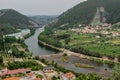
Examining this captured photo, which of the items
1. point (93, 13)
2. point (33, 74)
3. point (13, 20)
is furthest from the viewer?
point (13, 20)

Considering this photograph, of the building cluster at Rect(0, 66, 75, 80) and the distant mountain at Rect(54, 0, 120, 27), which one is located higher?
the distant mountain at Rect(54, 0, 120, 27)

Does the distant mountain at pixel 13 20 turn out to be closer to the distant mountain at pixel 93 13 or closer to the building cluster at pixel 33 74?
the distant mountain at pixel 93 13

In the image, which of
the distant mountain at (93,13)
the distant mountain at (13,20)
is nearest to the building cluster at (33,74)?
the distant mountain at (93,13)

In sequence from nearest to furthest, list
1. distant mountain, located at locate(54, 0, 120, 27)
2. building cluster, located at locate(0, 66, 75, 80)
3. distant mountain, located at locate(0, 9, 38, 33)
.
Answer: building cluster, located at locate(0, 66, 75, 80) → distant mountain, located at locate(54, 0, 120, 27) → distant mountain, located at locate(0, 9, 38, 33)

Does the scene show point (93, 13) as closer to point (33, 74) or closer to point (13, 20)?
point (13, 20)

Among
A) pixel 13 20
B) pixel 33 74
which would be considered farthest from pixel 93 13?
pixel 33 74

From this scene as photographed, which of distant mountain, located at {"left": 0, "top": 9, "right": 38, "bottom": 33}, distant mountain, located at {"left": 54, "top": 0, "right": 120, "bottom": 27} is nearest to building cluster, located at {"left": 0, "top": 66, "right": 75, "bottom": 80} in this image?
distant mountain, located at {"left": 54, "top": 0, "right": 120, "bottom": 27}

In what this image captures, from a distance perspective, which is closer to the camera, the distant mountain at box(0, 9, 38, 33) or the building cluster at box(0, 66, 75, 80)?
the building cluster at box(0, 66, 75, 80)

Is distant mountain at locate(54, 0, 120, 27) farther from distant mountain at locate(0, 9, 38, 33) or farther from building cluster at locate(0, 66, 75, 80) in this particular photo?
building cluster at locate(0, 66, 75, 80)

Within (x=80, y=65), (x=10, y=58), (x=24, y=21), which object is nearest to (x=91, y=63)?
(x=80, y=65)

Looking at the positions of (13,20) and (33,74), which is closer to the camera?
(33,74)
